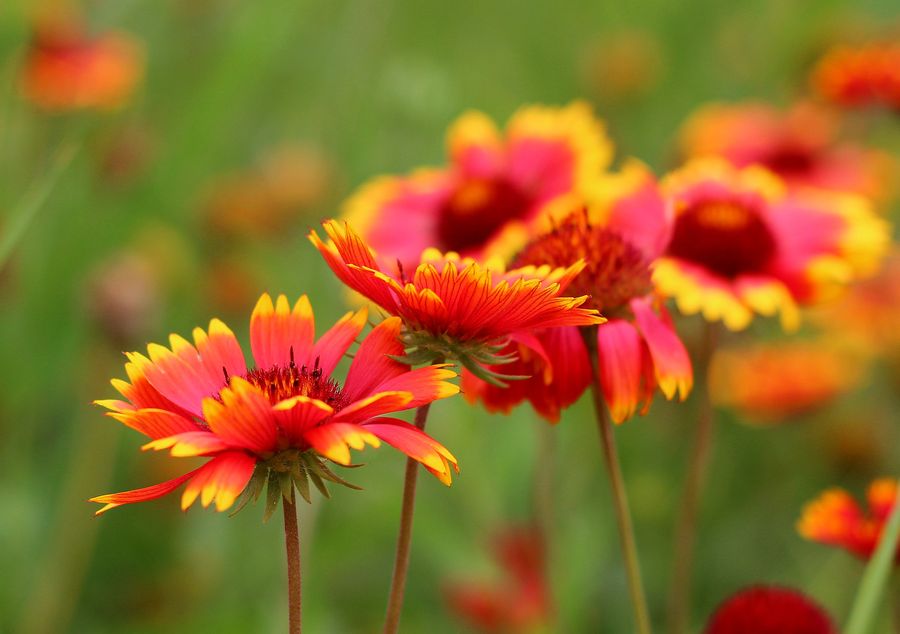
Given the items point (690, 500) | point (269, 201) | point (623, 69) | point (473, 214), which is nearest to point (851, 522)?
point (690, 500)

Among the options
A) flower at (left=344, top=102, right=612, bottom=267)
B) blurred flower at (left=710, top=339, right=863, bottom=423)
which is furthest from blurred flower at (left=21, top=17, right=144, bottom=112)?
blurred flower at (left=710, top=339, right=863, bottom=423)

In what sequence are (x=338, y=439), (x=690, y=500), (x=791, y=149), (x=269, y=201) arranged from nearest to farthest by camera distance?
1. (x=338, y=439)
2. (x=690, y=500)
3. (x=791, y=149)
4. (x=269, y=201)

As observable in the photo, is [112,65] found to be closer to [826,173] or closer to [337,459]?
[826,173]

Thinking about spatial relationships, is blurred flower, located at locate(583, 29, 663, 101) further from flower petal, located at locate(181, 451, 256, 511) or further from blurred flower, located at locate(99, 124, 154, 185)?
flower petal, located at locate(181, 451, 256, 511)

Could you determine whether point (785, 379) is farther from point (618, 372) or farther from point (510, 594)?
point (618, 372)

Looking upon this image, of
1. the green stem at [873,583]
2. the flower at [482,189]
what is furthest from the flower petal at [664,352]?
the flower at [482,189]

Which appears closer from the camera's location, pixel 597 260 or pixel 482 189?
pixel 597 260
